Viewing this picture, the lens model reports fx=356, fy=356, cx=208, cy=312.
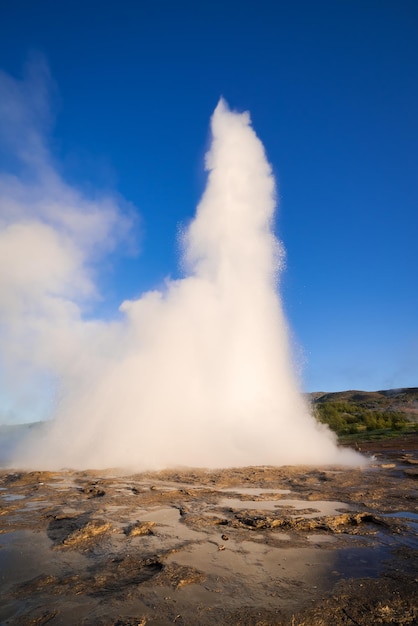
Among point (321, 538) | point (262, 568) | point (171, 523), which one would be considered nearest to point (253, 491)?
point (171, 523)

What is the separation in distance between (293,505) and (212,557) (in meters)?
4.30

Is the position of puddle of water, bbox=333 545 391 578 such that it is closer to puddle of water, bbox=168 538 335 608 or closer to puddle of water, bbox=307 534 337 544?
puddle of water, bbox=168 538 335 608

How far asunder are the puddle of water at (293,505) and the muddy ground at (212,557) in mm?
43

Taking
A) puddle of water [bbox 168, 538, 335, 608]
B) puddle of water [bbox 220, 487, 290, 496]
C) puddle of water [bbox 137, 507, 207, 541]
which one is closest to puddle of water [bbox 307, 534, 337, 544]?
puddle of water [bbox 168, 538, 335, 608]

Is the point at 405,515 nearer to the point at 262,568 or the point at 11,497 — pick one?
the point at 262,568

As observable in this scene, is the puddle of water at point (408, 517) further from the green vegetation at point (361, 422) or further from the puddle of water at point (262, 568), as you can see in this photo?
the green vegetation at point (361, 422)

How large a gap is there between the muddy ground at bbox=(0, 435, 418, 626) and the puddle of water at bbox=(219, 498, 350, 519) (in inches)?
1.7

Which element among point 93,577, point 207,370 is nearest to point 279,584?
point 93,577

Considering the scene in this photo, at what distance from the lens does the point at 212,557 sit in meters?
5.35

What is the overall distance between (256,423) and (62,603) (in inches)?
765

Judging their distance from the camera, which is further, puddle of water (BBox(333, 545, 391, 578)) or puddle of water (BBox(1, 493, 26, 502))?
puddle of water (BBox(1, 493, 26, 502))

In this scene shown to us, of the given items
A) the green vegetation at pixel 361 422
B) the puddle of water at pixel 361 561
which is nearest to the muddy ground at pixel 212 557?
the puddle of water at pixel 361 561

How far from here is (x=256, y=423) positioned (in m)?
22.5

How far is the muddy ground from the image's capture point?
12.3 feet
